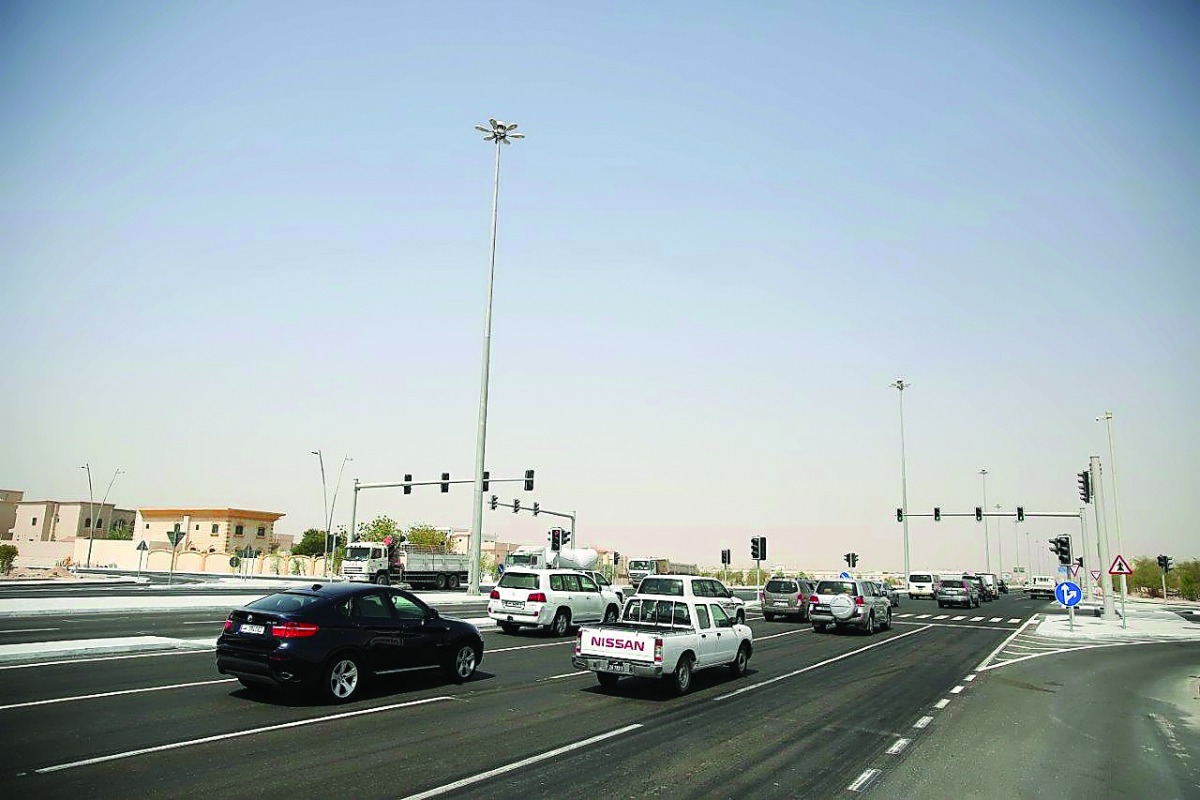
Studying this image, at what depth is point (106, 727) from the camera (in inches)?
373

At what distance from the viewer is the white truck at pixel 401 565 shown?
161ft

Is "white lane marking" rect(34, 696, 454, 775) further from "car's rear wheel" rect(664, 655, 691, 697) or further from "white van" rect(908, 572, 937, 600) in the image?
"white van" rect(908, 572, 937, 600)

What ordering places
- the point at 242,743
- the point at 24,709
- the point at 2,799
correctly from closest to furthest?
the point at 2,799 → the point at 242,743 → the point at 24,709

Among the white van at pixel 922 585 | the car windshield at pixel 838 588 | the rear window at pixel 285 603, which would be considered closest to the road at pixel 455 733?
the rear window at pixel 285 603

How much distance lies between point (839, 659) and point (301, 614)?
13.3 metres

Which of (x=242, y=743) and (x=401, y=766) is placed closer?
(x=401, y=766)

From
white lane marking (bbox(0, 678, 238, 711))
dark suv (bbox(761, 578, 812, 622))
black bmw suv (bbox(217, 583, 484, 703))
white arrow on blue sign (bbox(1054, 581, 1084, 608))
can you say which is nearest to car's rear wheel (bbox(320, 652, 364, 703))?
black bmw suv (bbox(217, 583, 484, 703))

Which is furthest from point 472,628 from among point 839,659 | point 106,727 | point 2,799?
point 839,659

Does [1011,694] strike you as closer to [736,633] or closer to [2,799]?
[736,633]

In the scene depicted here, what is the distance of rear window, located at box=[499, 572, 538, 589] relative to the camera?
23312mm

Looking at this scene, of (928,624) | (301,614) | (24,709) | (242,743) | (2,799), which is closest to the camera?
(2,799)

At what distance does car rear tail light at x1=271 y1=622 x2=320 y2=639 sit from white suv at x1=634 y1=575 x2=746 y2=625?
7956 millimetres

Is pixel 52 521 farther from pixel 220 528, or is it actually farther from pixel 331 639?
pixel 331 639

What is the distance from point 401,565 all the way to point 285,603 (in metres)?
40.0
